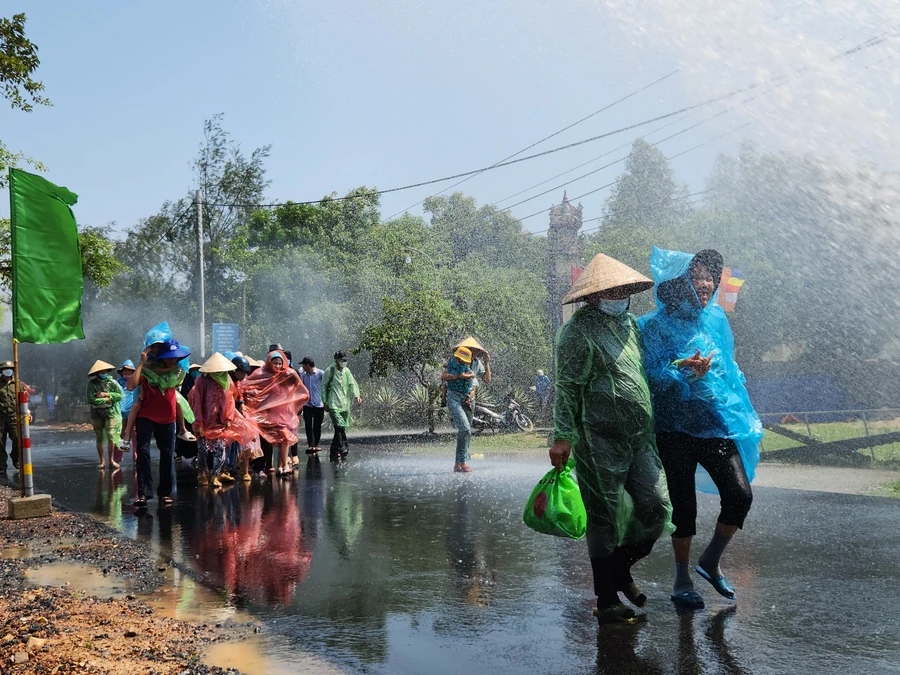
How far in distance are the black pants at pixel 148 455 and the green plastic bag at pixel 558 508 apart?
5939 mm

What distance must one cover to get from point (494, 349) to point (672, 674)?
65.0 feet

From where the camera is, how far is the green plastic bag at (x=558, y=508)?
4555mm

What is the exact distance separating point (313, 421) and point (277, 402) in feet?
9.67

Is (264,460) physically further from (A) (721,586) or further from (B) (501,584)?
(A) (721,586)

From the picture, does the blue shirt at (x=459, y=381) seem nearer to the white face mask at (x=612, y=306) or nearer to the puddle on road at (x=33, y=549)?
the puddle on road at (x=33, y=549)

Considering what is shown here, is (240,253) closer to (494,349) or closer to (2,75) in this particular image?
(494,349)

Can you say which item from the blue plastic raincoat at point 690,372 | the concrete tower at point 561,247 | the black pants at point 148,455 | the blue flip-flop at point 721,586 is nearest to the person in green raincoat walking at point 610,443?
the blue plastic raincoat at point 690,372

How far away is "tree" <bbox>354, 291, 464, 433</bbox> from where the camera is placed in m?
20.3

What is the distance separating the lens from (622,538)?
4.53 m

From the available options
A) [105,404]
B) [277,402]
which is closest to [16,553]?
[277,402]

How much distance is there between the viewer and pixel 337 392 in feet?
48.4

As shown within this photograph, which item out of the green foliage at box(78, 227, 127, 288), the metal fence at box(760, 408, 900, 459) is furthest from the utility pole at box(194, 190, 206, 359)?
the metal fence at box(760, 408, 900, 459)

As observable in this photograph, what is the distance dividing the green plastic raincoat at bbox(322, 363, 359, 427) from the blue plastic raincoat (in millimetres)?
10213

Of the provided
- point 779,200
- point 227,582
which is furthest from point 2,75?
point 779,200
